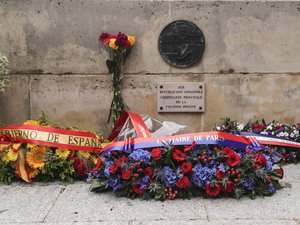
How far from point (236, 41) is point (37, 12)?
9.39 feet

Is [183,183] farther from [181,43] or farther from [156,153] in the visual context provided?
[181,43]

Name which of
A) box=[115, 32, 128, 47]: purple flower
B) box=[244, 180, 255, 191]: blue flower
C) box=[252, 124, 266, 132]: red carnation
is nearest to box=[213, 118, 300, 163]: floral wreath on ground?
box=[252, 124, 266, 132]: red carnation

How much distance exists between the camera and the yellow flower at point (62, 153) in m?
5.09

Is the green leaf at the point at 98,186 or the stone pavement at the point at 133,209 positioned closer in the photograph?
the stone pavement at the point at 133,209

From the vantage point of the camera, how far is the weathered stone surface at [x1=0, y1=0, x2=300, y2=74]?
603cm

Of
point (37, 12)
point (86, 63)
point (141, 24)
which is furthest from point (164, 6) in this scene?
point (37, 12)

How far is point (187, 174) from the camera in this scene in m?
4.48

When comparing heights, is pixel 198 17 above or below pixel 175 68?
above

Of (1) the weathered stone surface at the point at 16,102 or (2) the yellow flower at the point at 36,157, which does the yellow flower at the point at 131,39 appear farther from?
(2) the yellow flower at the point at 36,157

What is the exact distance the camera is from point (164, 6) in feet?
19.8

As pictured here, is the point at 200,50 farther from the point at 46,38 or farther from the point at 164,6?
the point at 46,38

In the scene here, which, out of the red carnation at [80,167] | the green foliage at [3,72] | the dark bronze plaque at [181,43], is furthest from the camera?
the dark bronze plaque at [181,43]

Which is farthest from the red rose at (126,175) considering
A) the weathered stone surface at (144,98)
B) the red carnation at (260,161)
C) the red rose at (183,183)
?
the weathered stone surface at (144,98)

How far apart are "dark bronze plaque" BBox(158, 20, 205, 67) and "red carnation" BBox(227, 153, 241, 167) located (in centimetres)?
199
